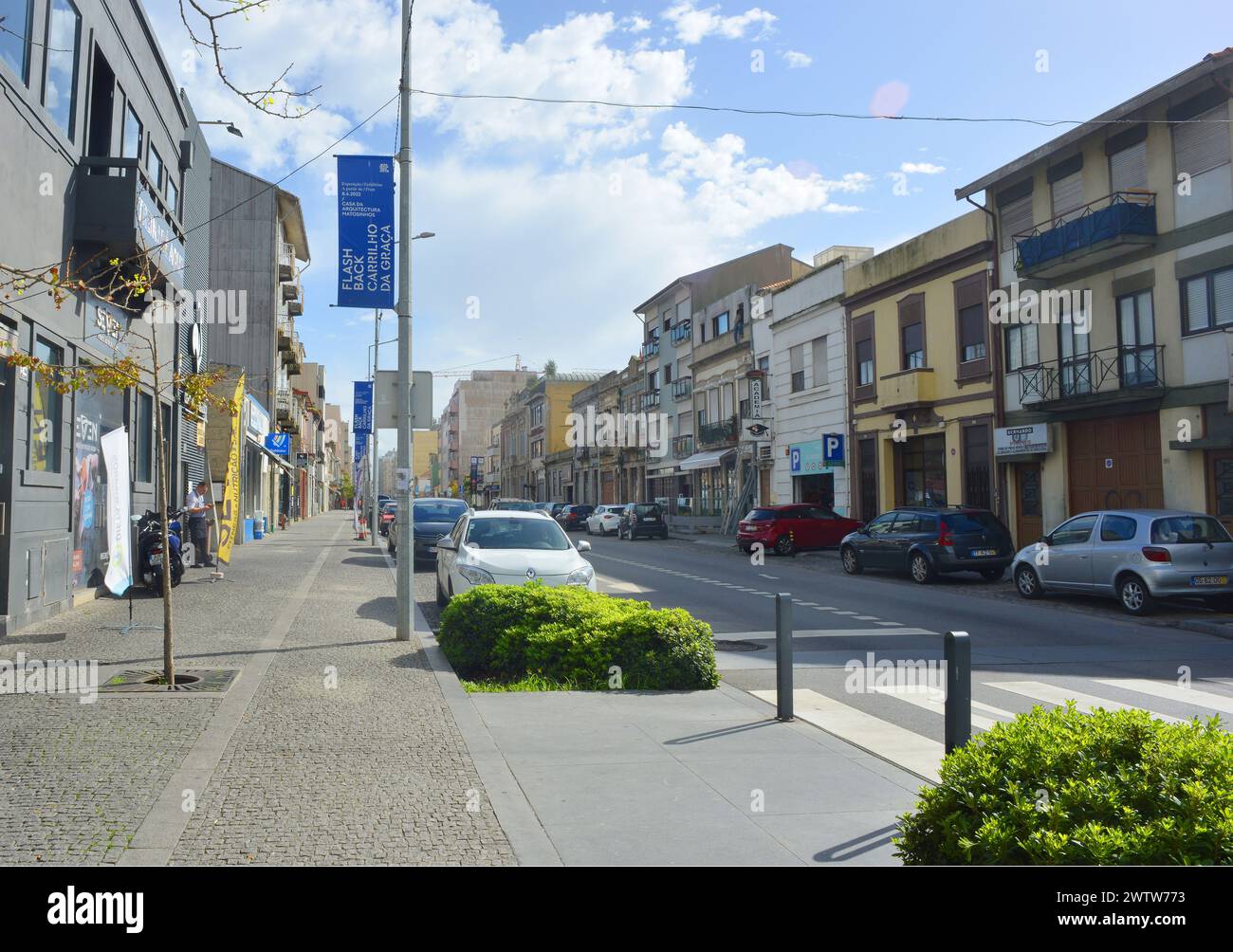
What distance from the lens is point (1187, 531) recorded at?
592 inches

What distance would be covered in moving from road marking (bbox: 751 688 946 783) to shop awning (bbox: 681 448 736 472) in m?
34.7

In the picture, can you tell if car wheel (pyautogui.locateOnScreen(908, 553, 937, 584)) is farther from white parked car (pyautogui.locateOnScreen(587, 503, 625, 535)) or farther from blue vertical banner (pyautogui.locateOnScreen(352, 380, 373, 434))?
white parked car (pyautogui.locateOnScreen(587, 503, 625, 535))

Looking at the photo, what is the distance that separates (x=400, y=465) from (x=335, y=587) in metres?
7.06

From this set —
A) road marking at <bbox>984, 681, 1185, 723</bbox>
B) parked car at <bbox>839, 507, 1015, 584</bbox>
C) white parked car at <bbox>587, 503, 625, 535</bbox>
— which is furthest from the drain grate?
white parked car at <bbox>587, 503, 625, 535</bbox>

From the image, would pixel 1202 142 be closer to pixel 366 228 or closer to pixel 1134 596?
pixel 1134 596

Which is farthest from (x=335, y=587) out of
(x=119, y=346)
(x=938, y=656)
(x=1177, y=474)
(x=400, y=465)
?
(x=1177, y=474)

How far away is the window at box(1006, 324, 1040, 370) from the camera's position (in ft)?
80.9

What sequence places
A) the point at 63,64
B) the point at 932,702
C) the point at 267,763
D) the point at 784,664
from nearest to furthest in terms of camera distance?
the point at 267,763, the point at 784,664, the point at 932,702, the point at 63,64

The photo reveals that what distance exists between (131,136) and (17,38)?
242 inches

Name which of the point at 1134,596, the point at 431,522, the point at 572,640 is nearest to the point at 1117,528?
the point at 1134,596

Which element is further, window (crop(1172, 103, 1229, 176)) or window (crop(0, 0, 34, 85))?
window (crop(1172, 103, 1229, 176))

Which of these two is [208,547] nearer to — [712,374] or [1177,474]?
[1177,474]
